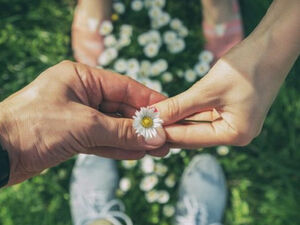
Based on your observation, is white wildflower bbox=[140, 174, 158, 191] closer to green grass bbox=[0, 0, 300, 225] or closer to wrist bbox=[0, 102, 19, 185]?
green grass bbox=[0, 0, 300, 225]

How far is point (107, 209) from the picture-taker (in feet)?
5.73

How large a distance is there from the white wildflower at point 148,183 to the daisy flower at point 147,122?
19.8 inches

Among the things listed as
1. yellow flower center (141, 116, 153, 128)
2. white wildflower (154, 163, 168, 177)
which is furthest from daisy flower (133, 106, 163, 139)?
white wildflower (154, 163, 168, 177)

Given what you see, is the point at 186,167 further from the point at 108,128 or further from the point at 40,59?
the point at 40,59

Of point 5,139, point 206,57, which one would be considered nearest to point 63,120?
point 5,139

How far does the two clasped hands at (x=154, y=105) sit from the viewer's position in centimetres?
116

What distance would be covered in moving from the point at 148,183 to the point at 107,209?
20 cm

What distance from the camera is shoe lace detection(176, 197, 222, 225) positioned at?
172 cm

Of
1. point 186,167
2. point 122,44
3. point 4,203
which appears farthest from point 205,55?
point 4,203

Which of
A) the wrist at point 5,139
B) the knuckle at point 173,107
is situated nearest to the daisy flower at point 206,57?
the knuckle at point 173,107

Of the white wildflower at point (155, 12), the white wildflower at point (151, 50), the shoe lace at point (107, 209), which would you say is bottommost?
the shoe lace at point (107, 209)

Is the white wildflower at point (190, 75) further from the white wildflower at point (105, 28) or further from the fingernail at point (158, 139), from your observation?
the fingernail at point (158, 139)

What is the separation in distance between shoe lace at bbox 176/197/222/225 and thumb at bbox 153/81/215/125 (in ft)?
1.93

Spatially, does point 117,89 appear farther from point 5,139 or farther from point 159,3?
point 159,3
